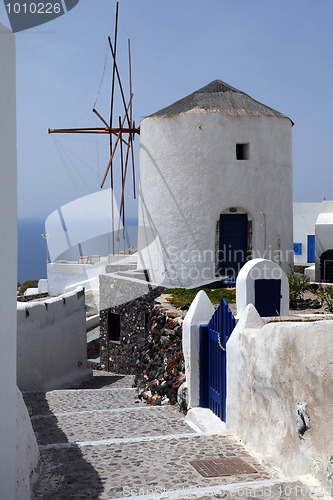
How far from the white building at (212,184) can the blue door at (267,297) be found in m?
6.51

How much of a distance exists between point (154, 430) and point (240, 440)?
5.54 feet

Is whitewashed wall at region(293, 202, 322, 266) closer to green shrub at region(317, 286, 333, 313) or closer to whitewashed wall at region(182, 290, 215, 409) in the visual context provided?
green shrub at region(317, 286, 333, 313)

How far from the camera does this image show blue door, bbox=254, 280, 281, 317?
769cm

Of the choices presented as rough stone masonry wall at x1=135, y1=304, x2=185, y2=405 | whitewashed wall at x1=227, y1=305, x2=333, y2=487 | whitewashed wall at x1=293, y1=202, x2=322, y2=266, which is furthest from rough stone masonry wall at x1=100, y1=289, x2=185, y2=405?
whitewashed wall at x1=293, y1=202, x2=322, y2=266

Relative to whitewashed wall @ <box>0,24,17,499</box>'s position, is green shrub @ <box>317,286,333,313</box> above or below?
below

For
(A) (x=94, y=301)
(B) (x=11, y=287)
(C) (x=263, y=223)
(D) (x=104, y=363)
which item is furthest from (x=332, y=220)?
(B) (x=11, y=287)

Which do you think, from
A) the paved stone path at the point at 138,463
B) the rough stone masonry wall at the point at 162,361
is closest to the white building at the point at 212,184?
the rough stone masonry wall at the point at 162,361

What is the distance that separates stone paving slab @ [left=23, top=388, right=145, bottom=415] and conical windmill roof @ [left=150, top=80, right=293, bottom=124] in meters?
7.37

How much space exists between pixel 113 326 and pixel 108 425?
7.91 metres

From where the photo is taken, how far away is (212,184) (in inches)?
561

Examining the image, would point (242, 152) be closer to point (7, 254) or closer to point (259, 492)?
point (259, 492)

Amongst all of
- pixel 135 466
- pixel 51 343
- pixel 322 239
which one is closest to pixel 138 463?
pixel 135 466

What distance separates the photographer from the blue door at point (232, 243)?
48.2 ft

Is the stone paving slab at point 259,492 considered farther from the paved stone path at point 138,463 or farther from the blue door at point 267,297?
the blue door at point 267,297
